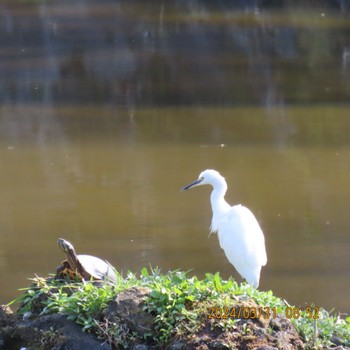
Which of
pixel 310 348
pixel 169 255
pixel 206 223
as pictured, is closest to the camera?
pixel 310 348

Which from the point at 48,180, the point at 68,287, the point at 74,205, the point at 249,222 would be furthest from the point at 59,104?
the point at 68,287

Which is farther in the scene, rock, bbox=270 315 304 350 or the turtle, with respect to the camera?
the turtle

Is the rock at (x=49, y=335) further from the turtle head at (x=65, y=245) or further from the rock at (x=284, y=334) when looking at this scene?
the rock at (x=284, y=334)

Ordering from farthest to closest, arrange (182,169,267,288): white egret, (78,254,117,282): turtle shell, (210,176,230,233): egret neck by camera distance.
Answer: (210,176,230,233): egret neck, (182,169,267,288): white egret, (78,254,117,282): turtle shell

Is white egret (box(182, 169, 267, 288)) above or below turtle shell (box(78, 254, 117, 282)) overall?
below

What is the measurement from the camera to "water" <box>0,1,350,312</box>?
6.14 meters

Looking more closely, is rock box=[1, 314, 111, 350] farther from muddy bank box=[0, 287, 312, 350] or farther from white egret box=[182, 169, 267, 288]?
white egret box=[182, 169, 267, 288]

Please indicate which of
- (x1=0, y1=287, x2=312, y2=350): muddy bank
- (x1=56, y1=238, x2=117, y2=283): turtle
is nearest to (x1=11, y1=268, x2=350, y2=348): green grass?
(x1=0, y1=287, x2=312, y2=350): muddy bank

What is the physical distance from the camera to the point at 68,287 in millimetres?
4262

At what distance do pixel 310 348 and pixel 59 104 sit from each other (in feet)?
21.8

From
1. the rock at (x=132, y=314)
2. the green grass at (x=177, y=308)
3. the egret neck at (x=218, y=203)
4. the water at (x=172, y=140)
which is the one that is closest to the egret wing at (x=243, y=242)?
the egret neck at (x=218, y=203)

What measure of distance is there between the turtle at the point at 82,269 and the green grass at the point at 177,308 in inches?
5.2

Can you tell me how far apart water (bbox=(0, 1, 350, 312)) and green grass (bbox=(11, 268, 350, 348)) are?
4.36 ft

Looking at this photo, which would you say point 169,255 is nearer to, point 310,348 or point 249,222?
point 249,222
